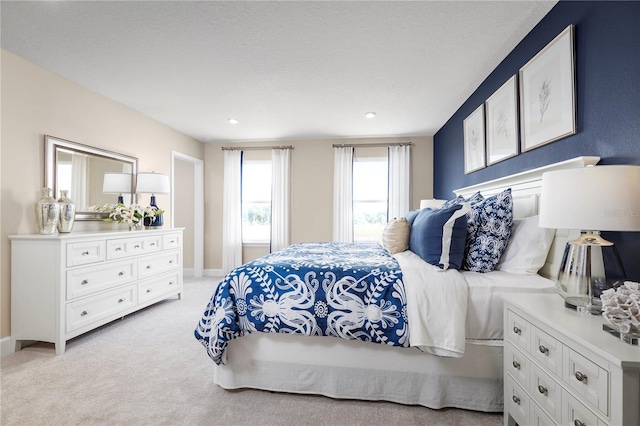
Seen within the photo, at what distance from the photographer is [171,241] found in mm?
3795

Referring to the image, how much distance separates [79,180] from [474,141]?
4.14 meters

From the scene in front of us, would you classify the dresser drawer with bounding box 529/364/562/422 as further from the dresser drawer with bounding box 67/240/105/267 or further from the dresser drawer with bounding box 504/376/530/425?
the dresser drawer with bounding box 67/240/105/267

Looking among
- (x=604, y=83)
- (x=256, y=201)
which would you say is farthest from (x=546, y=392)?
(x=256, y=201)

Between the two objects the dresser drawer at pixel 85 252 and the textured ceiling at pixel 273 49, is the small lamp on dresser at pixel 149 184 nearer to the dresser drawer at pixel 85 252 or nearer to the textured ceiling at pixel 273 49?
the textured ceiling at pixel 273 49

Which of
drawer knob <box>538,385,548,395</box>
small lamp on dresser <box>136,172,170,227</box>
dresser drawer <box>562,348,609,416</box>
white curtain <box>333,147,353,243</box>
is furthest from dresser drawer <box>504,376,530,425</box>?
small lamp on dresser <box>136,172,170,227</box>

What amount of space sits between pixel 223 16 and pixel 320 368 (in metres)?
2.36

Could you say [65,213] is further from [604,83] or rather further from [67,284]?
[604,83]

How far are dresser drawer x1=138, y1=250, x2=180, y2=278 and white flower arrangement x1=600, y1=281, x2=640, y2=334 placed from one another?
3.68m

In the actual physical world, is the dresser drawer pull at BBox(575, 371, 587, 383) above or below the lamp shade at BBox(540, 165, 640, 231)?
below

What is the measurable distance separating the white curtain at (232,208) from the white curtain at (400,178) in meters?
2.67

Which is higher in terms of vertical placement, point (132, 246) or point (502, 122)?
point (502, 122)

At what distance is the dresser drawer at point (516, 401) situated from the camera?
4.33 ft

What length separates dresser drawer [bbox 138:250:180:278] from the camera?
10.8ft

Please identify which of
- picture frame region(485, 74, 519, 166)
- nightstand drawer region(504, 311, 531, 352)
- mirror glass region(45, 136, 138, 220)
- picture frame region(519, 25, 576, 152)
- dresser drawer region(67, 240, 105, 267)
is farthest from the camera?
mirror glass region(45, 136, 138, 220)
